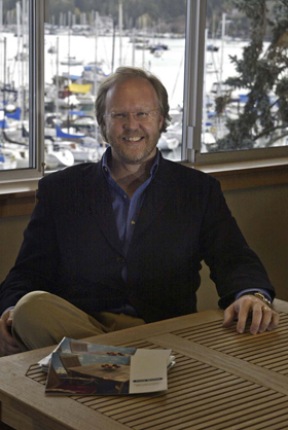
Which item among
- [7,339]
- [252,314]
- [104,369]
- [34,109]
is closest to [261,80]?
[34,109]

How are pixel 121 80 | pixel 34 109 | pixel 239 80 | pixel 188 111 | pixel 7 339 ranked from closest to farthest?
pixel 7 339
pixel 121 80
pixel 34 109
pixel 188 111
pixel 239 80

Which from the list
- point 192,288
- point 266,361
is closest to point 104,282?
point 192,288

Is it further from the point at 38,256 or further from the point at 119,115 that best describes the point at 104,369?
the point at 119,115

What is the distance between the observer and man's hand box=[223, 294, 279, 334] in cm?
220

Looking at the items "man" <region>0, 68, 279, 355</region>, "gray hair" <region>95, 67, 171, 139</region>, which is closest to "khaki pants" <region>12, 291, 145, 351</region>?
"man" <region>0, 68, 279, 355</region>

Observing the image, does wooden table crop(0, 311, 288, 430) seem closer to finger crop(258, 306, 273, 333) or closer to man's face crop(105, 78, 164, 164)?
finger crop(258, 306, 273, 333)

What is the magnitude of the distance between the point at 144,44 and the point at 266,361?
2.08m

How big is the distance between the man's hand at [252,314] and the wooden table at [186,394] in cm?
4

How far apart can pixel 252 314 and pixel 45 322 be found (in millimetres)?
535

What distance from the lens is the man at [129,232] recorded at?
2.61 metres

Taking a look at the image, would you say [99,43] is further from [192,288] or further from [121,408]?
[121,408]

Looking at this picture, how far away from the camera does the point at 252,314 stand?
2250mm

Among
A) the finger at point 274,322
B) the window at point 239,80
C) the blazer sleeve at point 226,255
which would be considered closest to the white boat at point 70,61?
the window at point 239,80

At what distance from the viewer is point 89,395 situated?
175cm
